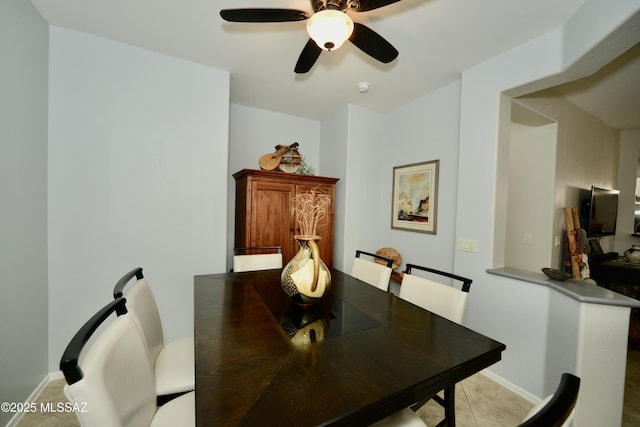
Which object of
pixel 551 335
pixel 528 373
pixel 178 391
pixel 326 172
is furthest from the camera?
pixel 326 172

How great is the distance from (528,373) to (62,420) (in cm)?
311

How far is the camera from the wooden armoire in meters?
2.65

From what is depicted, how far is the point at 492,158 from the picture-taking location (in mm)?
1999

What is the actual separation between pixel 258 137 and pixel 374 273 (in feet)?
7.73

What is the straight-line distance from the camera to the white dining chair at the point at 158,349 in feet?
3.88

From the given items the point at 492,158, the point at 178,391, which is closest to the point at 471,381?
the point at 492,158

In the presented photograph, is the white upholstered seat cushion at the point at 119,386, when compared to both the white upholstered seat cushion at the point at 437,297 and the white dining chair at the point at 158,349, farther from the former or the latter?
the white upholstered seat cushion at the point at 437,297

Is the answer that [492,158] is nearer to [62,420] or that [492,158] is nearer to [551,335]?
[551,335]

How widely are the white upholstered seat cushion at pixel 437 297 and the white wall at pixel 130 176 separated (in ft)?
5.57

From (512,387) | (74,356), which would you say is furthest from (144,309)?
(512,387)

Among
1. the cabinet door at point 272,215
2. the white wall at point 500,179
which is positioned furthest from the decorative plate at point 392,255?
the cabinet door at point 272,215

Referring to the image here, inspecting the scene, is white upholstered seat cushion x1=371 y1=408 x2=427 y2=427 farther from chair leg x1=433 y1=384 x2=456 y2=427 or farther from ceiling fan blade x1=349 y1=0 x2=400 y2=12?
ceiling fan blade x1=349 y1=0 x2=400 y2=12

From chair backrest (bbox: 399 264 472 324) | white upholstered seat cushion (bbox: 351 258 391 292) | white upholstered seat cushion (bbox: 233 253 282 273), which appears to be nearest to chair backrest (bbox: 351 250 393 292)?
white upholstered seat cushion (bbox: 351 258 391 292)

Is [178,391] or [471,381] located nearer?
[178,391]
